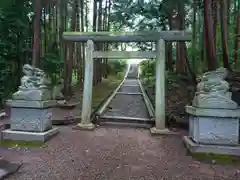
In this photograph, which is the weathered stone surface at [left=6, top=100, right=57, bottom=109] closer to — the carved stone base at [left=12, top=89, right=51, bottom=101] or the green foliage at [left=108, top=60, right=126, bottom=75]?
the carved stone base at [left=12, top=89, right=51, bottom=101]

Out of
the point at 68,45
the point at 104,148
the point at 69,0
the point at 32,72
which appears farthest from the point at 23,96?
the point at 69,0

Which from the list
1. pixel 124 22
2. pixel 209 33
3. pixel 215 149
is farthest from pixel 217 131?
pixel 124 22

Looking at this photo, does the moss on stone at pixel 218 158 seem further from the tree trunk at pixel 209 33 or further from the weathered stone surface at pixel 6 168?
the weathered stone surface at pixel 6 168

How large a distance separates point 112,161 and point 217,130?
2.05 m

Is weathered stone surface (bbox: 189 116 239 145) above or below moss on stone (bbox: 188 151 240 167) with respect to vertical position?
above

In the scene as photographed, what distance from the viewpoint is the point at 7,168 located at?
11.7 feet

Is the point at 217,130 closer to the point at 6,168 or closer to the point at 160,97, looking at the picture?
the point at 160,97

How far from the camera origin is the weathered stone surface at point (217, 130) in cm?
422

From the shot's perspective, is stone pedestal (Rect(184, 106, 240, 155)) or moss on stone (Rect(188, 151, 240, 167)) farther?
stone pedestal (Rect(184, 106, 240, 155))

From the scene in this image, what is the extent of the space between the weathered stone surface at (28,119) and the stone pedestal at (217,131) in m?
3.23

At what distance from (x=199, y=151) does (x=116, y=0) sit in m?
11.1

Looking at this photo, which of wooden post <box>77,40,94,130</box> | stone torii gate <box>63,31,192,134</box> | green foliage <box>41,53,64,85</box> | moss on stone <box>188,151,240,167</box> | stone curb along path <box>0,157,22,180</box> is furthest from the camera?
green foliage <box>41,53,64,85</box>

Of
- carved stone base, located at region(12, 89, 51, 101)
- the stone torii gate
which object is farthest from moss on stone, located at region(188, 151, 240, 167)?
carved stone base, located at region(12, 89, 51, 101)

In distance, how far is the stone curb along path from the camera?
10.9ft
